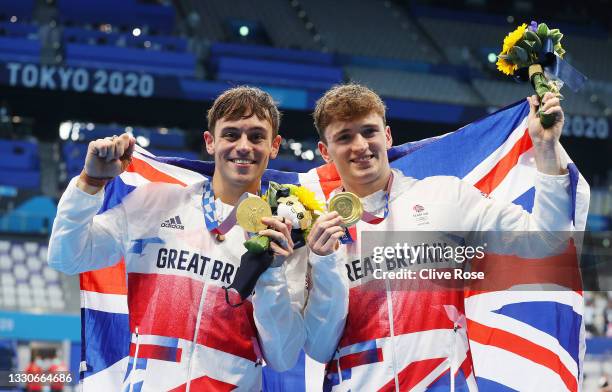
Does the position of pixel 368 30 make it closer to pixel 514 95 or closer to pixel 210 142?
pixel 514 95

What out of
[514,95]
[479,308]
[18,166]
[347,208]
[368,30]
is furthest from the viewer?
[368,30]

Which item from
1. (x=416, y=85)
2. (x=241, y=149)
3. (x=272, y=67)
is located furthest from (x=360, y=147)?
(x=416, y=85)

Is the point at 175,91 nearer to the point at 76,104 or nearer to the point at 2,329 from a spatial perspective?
the point at 76,104

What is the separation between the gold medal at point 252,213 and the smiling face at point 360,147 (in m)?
0.60

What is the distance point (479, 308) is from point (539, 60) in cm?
106

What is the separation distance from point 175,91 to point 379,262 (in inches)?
446

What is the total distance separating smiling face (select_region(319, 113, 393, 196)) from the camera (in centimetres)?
333

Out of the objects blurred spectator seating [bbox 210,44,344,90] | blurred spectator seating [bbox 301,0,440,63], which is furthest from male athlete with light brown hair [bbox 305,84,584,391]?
blurred spectator seating [bbox 301,0,440,63]

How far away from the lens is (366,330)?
3.20 meters

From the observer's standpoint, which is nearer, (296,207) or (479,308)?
(296,207)

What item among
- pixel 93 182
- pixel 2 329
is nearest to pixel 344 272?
pixel 93 182

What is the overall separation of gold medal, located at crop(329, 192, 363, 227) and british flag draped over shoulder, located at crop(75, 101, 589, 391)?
77 cm

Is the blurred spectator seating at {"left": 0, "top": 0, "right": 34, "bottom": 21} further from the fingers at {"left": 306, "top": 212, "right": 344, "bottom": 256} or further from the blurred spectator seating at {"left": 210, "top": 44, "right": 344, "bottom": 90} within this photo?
the fingers at {"left": 306, "top": 212, "right": 344, "bottom": 256}

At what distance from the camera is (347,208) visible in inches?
114
